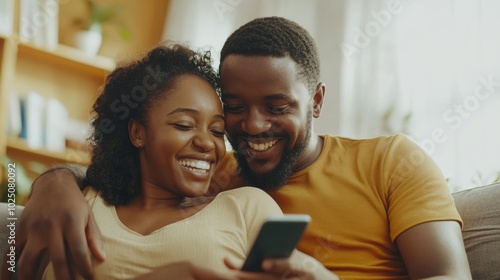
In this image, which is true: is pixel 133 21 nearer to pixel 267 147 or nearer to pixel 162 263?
pixel 267 147

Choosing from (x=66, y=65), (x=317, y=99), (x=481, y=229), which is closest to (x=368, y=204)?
(x=481, y=229)

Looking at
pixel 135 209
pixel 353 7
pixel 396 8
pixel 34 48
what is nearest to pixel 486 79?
pixel 396 8

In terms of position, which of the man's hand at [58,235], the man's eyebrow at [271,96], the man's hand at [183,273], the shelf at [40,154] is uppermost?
the man's eyebrow at [271,96]

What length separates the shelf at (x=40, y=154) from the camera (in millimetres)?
3119

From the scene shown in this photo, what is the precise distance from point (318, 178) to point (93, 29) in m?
2.03

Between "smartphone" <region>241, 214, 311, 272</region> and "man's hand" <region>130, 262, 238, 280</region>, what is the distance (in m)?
0.06

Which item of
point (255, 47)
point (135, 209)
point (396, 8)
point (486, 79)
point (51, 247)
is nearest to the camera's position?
point (51, 247)

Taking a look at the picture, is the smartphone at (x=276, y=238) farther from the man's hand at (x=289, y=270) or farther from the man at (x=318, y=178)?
the man at (x=318, y=178)

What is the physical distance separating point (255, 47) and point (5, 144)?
1.86 meters

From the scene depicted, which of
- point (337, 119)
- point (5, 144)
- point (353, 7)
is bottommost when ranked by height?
point (5, 144)

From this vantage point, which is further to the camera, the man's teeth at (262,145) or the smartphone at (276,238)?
the man's teeth at (262,145)

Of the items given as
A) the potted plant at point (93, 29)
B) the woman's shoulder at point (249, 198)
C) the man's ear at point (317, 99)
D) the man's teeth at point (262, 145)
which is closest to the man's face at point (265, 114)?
the man's teeth at point (262, 145)

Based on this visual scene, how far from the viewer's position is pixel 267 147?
5.37 ft

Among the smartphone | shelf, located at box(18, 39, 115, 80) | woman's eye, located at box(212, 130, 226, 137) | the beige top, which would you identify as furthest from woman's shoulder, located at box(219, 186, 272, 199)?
shelf, located at box(18, 39, 115, 80)
